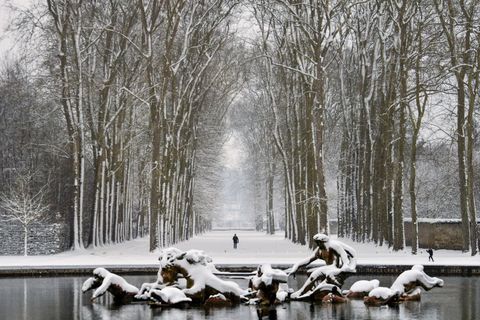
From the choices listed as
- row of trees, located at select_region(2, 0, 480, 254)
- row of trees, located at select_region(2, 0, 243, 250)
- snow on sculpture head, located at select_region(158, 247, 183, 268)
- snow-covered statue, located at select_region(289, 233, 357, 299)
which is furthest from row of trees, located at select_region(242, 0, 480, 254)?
snow on sculpture head, located at select_region(158, 247, 183, 268)

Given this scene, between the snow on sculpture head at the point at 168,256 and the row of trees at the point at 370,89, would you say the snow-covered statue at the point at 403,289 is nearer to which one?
the snow on sculpture head at the point at 168,256

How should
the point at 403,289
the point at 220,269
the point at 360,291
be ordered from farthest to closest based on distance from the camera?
the point at 220,269, the point at 360,291, the point at 403,289

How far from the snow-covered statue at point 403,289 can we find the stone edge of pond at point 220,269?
6694 millimetres

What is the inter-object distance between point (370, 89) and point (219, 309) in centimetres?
2757

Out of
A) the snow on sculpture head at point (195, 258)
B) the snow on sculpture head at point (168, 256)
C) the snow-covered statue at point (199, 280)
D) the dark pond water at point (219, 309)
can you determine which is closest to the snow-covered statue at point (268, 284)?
the dark pond water at point (219, 309)

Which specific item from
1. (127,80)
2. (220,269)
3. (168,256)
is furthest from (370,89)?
(168,256)

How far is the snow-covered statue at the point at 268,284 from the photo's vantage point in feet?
66.3

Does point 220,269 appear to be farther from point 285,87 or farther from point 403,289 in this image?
point 285,87

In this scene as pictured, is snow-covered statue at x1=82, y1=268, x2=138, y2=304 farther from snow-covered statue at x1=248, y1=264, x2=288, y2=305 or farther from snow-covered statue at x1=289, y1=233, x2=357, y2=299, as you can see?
snow-covered statue at x1=289, y1=233, x2=357, y2=299

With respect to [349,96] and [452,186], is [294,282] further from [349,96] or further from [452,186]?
[452,186]

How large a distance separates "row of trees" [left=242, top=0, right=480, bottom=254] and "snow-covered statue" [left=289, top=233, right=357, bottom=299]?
13225 millimetres

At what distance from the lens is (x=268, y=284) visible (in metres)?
20.4

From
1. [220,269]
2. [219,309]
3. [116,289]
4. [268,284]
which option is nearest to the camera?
[219,309]

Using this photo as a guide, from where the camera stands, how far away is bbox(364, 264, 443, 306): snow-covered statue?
2038cm
